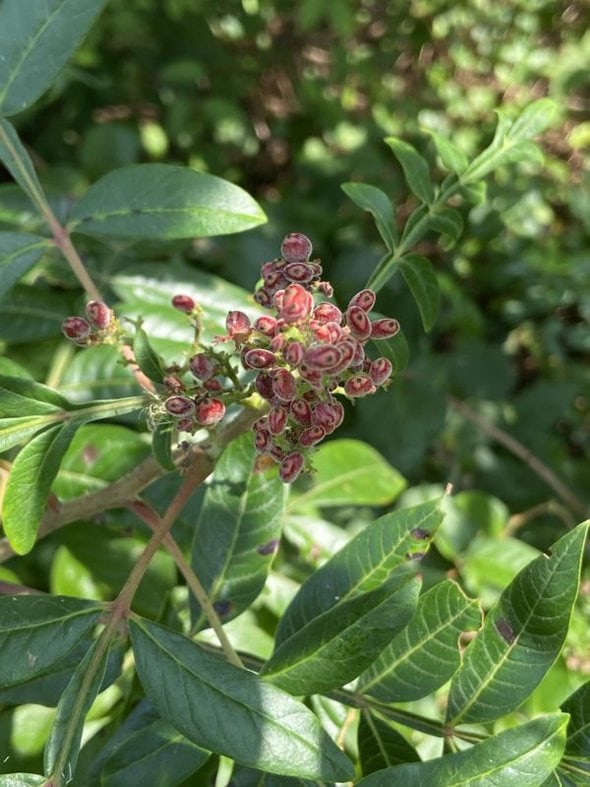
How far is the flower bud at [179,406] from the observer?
0.96 metres

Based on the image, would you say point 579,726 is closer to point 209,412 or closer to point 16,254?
point 209,412

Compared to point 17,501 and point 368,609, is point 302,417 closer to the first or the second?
point 368,609

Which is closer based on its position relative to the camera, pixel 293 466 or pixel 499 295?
pixel 293 466

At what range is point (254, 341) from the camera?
38.7 inches

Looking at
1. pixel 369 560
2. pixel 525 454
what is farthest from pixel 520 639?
pixel 525 454

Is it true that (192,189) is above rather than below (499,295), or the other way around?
above

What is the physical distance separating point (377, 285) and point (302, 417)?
284 mm

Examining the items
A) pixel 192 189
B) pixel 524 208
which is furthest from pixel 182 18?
pixel 192 189

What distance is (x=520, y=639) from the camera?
3.36 feet

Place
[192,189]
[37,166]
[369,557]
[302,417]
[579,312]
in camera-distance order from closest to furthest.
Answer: [302,417] < [369,557] < [192,189] < [37,166] < [579,312]

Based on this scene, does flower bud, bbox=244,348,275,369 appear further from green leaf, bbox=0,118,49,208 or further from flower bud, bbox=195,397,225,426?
green leaf, bbox=0,118,49,208

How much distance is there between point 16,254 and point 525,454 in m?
1.69

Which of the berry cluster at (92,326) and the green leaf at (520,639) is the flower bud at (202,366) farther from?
the green leaf at (520,639)

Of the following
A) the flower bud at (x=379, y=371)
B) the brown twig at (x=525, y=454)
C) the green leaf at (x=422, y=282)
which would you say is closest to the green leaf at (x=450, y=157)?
the green leaf at (x=422, y=282)
